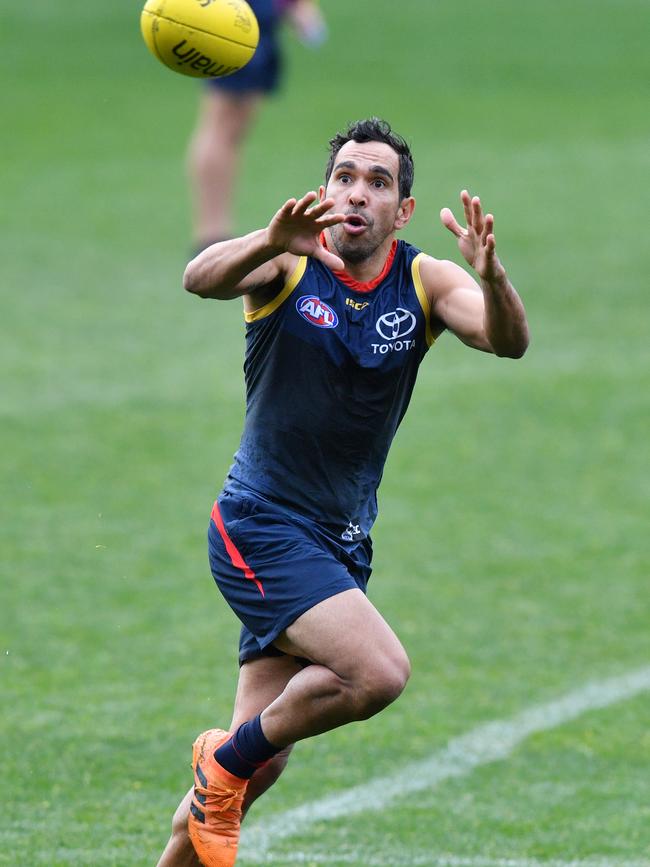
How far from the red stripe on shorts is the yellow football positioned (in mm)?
1758

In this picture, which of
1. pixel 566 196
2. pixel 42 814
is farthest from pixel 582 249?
pixel 42 814

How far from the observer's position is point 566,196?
18.3 m

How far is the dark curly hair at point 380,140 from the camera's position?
5660 mm

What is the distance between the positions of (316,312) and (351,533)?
0.77 metres

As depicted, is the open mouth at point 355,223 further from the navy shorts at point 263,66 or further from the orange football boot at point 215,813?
the navy shorts at point 263,66

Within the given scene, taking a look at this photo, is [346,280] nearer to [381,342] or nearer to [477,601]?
[381,342]

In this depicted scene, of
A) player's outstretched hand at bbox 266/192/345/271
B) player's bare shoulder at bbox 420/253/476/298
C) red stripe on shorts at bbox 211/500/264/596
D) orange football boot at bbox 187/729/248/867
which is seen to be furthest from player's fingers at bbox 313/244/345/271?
orange football boot at bbox 187/729/248/867

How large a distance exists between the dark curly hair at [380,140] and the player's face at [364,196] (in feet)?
0.09

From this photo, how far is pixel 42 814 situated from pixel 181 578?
9.73ft

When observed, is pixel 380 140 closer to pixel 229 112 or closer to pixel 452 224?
pixel 452 224

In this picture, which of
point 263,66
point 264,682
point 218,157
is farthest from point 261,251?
point 218,157

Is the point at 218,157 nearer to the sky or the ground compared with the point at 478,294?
nearer to the sky

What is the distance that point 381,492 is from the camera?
1066 cm

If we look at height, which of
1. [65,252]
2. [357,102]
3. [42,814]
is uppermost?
[357,102]
